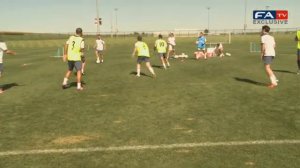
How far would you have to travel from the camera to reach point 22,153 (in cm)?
655

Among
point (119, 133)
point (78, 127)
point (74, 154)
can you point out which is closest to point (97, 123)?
point (78, 127)

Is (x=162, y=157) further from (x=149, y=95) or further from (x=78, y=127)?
(x=149, y=95)

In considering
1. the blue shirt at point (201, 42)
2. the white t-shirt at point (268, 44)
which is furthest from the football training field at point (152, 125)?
the blue shirt at point (201, 42)

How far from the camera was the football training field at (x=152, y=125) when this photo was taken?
6.19m

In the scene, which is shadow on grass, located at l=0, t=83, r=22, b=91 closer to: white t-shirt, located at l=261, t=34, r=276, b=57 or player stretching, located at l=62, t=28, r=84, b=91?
player stretching, located at l=62, t=28, r=84, b=91

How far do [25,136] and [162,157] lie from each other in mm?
3046

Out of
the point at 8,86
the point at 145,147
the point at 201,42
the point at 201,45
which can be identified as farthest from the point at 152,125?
the point at 201,45

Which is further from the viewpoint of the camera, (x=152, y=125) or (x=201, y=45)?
(x=201, y=45)

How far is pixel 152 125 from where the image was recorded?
8.38 m

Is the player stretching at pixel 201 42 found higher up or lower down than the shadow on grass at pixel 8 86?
higher up

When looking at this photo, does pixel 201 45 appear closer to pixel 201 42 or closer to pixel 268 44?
pixel 201 42

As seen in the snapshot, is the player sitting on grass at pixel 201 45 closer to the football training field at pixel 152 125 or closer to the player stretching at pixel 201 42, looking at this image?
the player stretching at pixel 201 42

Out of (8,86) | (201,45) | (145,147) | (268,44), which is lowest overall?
(145,147)

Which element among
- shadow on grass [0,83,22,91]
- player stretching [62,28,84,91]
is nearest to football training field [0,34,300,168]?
shadow on grass [0,83,22,91]
